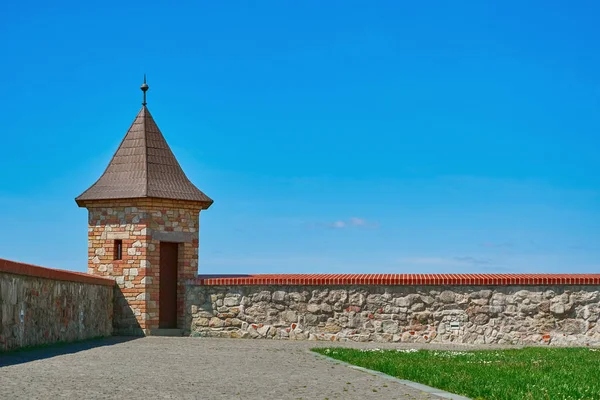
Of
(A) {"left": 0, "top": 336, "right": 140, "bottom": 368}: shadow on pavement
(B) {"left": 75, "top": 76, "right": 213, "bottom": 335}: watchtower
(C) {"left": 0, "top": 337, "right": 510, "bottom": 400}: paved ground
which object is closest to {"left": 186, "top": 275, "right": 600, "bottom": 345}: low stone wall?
(B) {"left": 75, "top": 76, "right": 213, "bottom": 335}: watchtower

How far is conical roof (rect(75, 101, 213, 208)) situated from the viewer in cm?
2322

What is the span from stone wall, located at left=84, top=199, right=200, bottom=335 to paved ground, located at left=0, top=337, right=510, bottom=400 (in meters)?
5.90

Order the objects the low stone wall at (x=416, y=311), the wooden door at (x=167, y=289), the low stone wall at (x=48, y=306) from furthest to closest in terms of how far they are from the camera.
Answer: the wooden door at (x=167, y=289), the low stone wall at (x=416, y=311), the low stone wall at (x=48, y=306)

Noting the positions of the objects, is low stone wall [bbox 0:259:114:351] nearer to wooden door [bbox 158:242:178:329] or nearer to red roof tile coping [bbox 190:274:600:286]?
wooden door [bbox 158:242:178:329]

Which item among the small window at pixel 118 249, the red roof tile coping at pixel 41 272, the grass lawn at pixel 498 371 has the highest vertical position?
the small window at pixel 118 249

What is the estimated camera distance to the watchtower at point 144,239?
2277 cm

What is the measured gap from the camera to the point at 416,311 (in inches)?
853

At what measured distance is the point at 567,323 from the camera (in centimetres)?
2130

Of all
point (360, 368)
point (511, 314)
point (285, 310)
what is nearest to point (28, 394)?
point (360, 368)

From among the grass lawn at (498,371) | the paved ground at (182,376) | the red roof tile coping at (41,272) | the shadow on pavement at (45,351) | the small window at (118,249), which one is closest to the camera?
the paved ground at (182,376)

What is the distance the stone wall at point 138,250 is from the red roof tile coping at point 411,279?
48.3 inches

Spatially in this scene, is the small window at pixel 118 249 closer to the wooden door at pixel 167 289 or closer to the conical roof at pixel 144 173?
the wooden door at pixel 167 289

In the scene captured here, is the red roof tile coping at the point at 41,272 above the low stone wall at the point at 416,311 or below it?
above

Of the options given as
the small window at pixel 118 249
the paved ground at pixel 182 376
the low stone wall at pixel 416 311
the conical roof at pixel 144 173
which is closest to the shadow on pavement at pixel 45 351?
the paved ground at pixel 182 376
